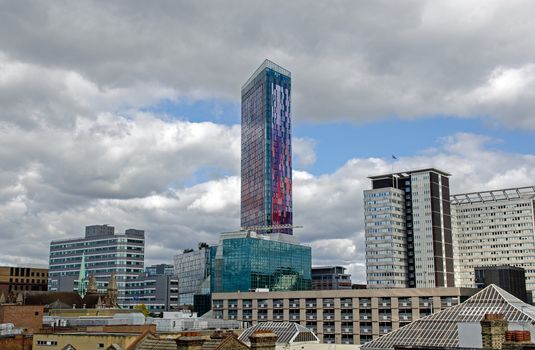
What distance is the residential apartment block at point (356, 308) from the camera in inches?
6752

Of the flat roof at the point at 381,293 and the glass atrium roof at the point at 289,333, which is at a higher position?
the flat roof at the point at 381,293

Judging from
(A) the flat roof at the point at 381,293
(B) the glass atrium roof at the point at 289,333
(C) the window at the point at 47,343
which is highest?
(A) the flat roof at the point at 381,293

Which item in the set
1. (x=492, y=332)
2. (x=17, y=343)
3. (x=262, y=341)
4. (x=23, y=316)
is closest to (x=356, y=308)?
(x=23, y=316)

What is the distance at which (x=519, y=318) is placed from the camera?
80.4 metres

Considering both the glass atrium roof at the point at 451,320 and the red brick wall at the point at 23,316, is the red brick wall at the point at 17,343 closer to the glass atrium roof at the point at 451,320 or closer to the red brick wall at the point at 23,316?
the red brick wall at the point at 23,316

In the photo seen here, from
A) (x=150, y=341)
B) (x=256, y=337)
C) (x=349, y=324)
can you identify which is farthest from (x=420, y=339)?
(x=349, y=324)

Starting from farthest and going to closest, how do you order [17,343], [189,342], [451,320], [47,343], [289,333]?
[289,333] < [451,320] < [17,343] < [47,343] < [189,342]

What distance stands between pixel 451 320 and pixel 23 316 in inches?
2920

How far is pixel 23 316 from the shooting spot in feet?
370

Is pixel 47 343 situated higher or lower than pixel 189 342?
lower

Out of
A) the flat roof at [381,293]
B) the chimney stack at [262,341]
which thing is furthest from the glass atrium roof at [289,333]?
the chimney stack at [262,341]

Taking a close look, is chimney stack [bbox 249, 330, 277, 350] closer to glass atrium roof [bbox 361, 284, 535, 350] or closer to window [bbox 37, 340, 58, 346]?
glass atrium roof [bbox 361, 284, 535, 350]

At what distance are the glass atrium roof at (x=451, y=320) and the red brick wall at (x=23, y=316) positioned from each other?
213ft

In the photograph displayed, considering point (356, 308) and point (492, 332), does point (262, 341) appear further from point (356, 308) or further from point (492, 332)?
point (356, 308)
